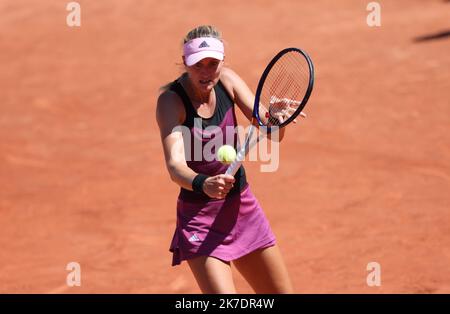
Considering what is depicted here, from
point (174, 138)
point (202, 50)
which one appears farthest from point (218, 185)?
point (202, 50)

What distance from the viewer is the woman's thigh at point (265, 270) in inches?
160

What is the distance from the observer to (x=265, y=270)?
13.4 feet

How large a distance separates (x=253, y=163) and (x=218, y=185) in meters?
5.38

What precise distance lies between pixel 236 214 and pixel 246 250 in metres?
0.18

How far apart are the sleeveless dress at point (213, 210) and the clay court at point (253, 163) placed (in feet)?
7.11

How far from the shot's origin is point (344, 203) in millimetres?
7590

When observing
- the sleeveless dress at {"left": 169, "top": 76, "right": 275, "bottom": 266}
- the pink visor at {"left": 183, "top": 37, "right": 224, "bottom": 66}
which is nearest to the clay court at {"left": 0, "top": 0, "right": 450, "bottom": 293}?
the sleeveless dress at {"left": 169, "top": 76, "right": 275, "bottom": 266}

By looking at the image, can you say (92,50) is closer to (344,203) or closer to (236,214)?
(344,203)

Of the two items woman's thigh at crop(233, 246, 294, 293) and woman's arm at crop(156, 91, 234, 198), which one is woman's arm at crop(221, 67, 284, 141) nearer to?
woman's arm at crop(156, 91, 234, 198)

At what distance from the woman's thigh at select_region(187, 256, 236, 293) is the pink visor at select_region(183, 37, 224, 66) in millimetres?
930

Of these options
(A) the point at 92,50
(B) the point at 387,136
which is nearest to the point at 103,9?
(A) the point at 92,50

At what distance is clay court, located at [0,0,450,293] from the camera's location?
662cm

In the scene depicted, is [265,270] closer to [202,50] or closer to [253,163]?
[202,50]
